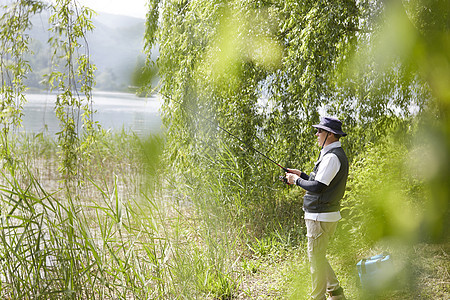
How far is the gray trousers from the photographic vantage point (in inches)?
136

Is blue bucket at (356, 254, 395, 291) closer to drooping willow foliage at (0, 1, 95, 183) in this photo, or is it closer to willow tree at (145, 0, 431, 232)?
willow tree at (145, 0, 431, 232)

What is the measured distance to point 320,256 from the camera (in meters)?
3.49

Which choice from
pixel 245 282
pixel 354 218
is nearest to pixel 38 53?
pixel 245 282

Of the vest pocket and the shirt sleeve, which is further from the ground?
the shirt sleeve

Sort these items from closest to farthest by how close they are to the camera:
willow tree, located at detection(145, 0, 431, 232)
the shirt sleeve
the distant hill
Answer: the distant hill
the shirt sleeve
willow tree, located at detection(145, 0, 431, 232)

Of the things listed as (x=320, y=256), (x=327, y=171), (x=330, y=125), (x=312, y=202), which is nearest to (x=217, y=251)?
(x=320, y=256)

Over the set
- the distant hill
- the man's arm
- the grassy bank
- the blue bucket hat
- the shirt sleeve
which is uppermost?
the distant hill

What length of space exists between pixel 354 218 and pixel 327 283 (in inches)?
70.0

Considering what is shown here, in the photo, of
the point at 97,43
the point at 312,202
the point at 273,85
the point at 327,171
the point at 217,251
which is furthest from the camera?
the point at 273,85

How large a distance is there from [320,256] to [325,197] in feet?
1.57

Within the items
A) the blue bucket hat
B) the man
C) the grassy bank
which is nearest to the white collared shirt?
the man

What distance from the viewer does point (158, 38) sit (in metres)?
7.07

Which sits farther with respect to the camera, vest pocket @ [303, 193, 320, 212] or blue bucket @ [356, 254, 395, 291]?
blue bucket @ [356, 254, 395, 291]

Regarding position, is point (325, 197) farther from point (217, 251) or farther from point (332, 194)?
point (217, 251)
